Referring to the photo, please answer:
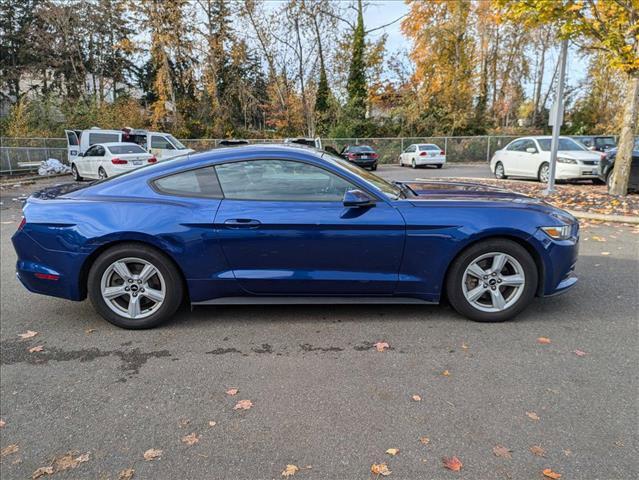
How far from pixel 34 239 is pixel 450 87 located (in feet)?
110

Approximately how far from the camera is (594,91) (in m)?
35.1

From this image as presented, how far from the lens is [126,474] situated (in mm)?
2305

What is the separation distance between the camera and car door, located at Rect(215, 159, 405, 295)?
376 centimetres

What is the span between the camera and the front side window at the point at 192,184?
391 centimetres

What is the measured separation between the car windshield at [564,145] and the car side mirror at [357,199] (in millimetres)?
13098

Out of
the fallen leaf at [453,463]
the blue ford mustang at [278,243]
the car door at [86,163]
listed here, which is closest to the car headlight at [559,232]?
the blue ford mustang at [278,243]

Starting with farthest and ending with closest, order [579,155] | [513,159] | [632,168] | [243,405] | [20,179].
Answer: [20,179]
[513,159]
[579,155]
[632,168]
[243,405]

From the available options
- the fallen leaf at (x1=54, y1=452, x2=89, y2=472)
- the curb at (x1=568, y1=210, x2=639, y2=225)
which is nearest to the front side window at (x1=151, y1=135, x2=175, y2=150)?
the curb at (x1=568, y1=210, x2=639, y2=225)

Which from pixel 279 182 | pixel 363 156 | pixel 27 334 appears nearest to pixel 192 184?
pixel 279 182

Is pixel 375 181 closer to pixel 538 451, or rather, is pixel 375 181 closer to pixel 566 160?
pixel 538 451

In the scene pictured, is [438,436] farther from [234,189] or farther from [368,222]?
[234,189]

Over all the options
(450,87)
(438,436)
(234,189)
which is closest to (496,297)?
(438,436)

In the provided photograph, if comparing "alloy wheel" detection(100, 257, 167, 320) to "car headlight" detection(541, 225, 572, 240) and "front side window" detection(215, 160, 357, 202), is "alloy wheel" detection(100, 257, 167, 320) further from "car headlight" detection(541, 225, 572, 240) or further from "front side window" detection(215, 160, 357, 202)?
"car headlight" detection(541, 225, 572, 240)

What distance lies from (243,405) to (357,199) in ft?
5.87
